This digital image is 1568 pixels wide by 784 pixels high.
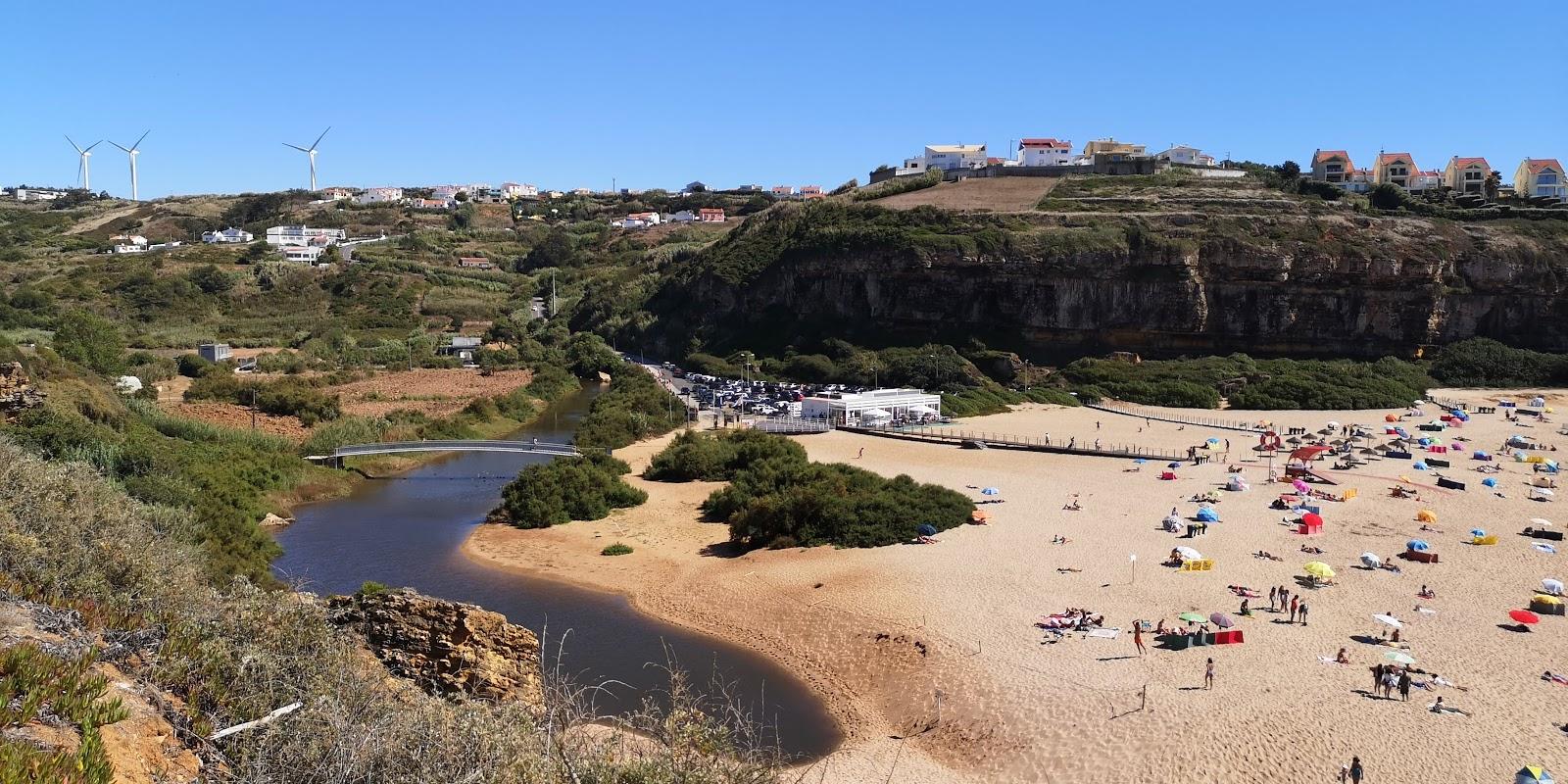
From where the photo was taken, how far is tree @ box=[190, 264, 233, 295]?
91.9 m

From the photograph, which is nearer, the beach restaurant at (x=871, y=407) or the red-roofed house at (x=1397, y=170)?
the beach restaurant at (x=871, y=407)

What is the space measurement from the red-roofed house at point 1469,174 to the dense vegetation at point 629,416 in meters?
79.1

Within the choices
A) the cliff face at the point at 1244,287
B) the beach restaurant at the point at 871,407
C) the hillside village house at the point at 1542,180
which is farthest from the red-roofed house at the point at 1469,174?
the beach restaurant at the point at 871,407

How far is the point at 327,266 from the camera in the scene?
10369 centimetres

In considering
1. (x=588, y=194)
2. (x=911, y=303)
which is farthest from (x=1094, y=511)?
(x=588, y=194)

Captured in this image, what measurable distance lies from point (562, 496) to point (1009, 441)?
2027 centimetres

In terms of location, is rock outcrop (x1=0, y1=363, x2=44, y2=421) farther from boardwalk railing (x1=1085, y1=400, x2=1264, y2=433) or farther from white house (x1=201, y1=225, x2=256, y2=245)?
white house (x1=201, y1=225, x2=256, y2=245)

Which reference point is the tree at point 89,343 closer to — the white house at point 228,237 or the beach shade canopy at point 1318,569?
the beach shade canopy at point 1318,569

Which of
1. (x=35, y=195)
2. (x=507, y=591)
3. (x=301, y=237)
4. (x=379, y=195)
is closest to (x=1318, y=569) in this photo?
(x=507, y=591)

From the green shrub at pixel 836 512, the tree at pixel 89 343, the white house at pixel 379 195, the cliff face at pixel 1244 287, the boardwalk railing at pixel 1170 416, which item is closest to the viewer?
the green shrub at pixel 836 512

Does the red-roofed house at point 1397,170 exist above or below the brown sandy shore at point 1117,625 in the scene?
above

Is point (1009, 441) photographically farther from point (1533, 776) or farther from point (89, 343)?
point (89, 343)

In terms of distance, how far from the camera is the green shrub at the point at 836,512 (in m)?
28.4

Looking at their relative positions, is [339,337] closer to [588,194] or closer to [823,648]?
[823,648]
